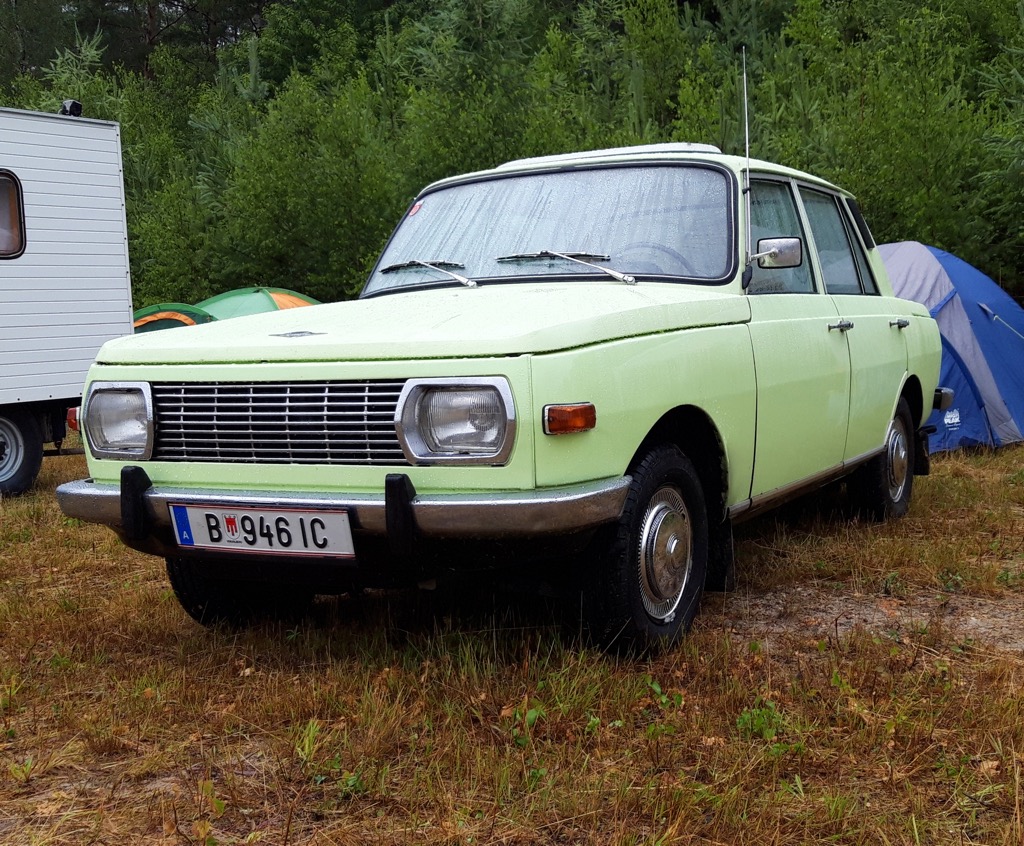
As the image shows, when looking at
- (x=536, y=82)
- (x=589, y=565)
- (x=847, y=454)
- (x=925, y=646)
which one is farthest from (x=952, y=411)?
(x=536, y=82)

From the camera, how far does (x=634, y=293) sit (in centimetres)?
371

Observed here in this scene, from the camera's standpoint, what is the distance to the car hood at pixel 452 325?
3.11 m

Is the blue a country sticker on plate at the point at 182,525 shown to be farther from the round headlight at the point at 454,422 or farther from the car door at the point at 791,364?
the car door at the point at 791,364

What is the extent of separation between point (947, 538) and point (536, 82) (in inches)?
648

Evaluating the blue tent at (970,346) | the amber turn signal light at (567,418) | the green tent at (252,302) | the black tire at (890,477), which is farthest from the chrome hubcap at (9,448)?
the blue tent at (970,346)

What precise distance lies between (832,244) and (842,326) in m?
0.63

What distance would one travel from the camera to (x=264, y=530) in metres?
3.29

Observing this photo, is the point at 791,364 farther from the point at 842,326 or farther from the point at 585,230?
the point at 585,230

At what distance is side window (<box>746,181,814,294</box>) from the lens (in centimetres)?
437

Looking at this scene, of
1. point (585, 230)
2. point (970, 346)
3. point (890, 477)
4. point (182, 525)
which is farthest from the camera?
point (970, 346)

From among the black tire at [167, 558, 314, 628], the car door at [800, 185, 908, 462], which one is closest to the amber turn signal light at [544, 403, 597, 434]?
the black tire at [167, 558, 314, 628]

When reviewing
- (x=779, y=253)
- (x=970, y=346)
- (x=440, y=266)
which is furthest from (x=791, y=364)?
(x=970, y=346)

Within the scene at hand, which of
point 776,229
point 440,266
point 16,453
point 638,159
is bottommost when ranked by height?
point 16,453

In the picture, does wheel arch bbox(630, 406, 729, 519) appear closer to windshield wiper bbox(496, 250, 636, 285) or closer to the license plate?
windshield wiper bbox(496, 250, 636, 285)
